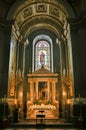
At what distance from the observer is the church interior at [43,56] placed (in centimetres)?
1412

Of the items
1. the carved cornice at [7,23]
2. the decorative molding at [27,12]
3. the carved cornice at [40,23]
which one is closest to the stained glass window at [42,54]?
the carved cornice at [40,23]

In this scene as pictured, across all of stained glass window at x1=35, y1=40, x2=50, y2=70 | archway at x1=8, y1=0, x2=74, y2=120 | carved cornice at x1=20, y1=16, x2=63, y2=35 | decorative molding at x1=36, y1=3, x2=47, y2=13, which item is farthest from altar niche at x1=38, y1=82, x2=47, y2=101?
decorative molding at x1=36, y1=3, x2=47, y2=13

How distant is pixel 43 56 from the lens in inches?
855

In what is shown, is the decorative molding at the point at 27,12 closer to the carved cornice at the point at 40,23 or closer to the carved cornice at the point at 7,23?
the carved cornice at the point at 40,23

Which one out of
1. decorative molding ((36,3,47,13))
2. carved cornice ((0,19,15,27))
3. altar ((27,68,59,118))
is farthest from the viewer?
decorative molding ((36,3,47,13))

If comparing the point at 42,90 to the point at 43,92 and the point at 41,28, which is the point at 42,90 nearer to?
the point at 43,92

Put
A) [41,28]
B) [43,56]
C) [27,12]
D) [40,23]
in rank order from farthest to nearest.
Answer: [43,56] → [41,28] → [40,23] → [27,12]

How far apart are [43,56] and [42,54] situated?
11.2 inches

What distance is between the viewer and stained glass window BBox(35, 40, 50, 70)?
21469 mm

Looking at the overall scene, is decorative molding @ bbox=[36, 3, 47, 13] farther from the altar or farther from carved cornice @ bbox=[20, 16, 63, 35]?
the altar

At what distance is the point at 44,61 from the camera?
2164 centimetres

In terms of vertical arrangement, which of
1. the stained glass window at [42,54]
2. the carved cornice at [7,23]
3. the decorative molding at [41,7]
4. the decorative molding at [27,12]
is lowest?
the stained glass window at [42,54]

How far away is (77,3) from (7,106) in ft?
34.1

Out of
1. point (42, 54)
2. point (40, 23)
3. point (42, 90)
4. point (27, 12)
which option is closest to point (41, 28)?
point (40, 23)
